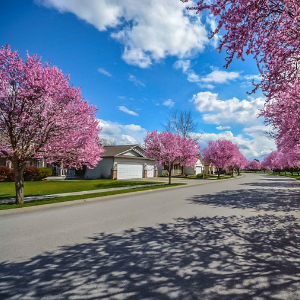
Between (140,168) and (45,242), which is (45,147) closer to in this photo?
(45,242)

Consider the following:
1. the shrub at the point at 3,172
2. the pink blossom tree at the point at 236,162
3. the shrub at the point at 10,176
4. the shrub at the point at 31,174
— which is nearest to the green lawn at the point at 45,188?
the shrub at the point at 3,172

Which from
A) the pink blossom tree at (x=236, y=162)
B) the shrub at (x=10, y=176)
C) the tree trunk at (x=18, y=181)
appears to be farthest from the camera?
the pink blossom tree at (x=236, y=162)

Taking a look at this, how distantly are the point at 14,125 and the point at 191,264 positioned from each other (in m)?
9.88

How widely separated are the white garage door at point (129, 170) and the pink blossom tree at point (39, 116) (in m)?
20.8

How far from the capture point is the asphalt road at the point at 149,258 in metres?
3.31

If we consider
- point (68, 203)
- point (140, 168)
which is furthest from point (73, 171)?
point (68, 203)

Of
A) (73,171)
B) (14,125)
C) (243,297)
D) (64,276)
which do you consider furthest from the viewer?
(73,171)

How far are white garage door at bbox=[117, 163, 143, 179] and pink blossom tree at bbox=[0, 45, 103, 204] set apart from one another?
68.1 ft

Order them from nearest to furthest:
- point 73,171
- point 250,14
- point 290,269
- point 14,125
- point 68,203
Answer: point 290,269 → point 250,14 → point 14,125 → point 68,203 → point 73,171

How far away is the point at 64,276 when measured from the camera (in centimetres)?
369

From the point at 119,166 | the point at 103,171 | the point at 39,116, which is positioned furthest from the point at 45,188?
the point at 119,166

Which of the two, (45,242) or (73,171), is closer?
(45,242)

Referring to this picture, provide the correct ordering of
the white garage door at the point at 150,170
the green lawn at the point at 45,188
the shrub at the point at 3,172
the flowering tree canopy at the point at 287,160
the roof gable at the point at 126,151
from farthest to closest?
the white garage door at the point at 150,170, the roof gable at the point at 126,151, the flowering tree canopy at the point at 287,160, the shrub at the point at 3,172, the green lawn at the point at 45,188

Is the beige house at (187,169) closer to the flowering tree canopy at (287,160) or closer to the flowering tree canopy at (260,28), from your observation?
the flowering tree canopy at (287,160)
